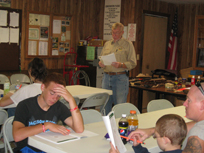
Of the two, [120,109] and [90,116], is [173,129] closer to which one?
[90,116]

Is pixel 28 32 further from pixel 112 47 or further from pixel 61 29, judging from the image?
pixel 112 47

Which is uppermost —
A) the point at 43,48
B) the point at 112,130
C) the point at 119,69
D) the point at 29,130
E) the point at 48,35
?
the point at 48,35

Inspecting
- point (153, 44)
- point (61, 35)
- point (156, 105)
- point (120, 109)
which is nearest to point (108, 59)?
point (156, 105)

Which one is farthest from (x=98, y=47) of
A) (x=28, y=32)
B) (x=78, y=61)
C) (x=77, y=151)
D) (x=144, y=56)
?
(x=77, y=151)

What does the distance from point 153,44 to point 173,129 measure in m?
5.91

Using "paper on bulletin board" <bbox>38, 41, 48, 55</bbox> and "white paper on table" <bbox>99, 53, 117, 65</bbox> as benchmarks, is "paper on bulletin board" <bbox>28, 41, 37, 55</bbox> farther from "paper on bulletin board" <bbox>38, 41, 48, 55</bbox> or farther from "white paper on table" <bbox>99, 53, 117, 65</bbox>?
"white paper on table" <bbox>99, 53, 117, 65</bbox>

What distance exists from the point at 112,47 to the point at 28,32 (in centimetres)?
255

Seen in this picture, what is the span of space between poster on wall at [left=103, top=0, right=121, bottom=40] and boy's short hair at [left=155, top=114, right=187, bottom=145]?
17.5 ft

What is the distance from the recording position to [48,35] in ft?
21.1

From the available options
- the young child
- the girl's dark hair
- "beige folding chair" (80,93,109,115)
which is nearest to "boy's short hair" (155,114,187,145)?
the young child

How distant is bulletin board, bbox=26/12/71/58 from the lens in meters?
6.13

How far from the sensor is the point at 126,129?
1979 mm

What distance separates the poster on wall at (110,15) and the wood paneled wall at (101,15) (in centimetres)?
15

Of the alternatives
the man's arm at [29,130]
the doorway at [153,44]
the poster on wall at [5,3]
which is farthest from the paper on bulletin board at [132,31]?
the man's arm at [29,130]
